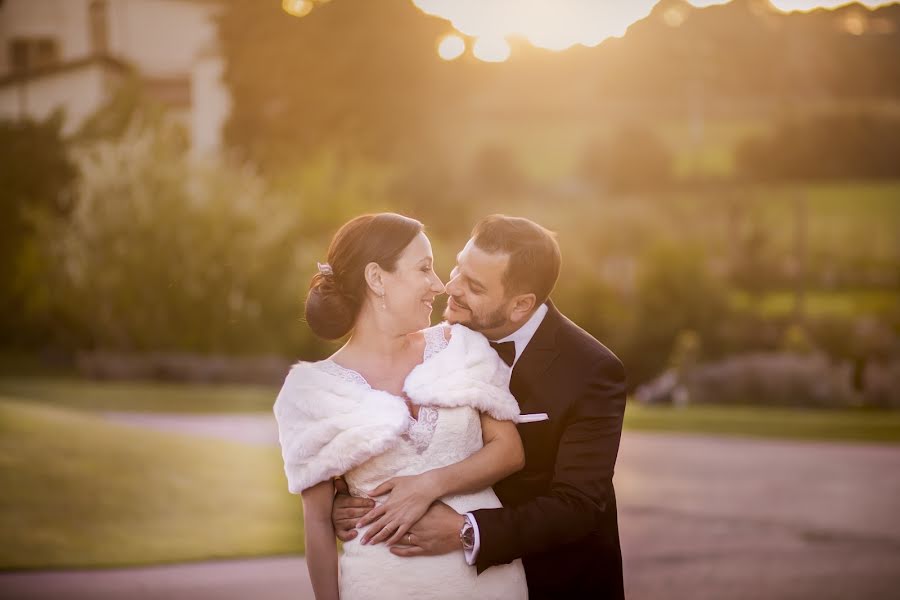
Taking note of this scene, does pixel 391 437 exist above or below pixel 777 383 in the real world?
above

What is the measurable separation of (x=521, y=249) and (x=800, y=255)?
2000 centimetres

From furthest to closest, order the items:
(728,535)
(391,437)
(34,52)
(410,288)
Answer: (34,52)
(728,535)
(410,288)
(391,437)

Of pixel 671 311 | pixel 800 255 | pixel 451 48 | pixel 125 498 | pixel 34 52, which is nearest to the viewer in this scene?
pixel 125 498

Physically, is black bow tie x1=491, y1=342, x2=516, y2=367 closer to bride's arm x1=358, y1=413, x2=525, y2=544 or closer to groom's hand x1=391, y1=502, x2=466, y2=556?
bride's arm x1=358, y1=413, x2=525, y2=544

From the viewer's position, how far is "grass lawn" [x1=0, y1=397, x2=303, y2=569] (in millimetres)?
7391

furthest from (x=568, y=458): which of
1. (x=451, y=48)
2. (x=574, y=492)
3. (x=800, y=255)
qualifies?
(x=451, y=48)

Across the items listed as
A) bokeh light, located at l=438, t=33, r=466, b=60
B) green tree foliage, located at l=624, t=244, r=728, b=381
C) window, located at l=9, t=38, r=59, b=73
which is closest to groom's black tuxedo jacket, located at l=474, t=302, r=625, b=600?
green tree foliage, located at l=624, t=244, r=728, b=381

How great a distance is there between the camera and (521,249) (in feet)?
8.97

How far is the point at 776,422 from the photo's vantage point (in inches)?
600

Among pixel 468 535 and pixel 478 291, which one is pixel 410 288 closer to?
pixel 478 291

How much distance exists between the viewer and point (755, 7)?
22.1m

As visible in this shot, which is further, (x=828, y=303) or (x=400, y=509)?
(x=828, y=303)

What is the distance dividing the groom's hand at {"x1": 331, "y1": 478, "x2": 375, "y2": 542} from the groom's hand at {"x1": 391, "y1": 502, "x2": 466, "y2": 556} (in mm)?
111

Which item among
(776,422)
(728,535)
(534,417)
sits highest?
(534,417)
